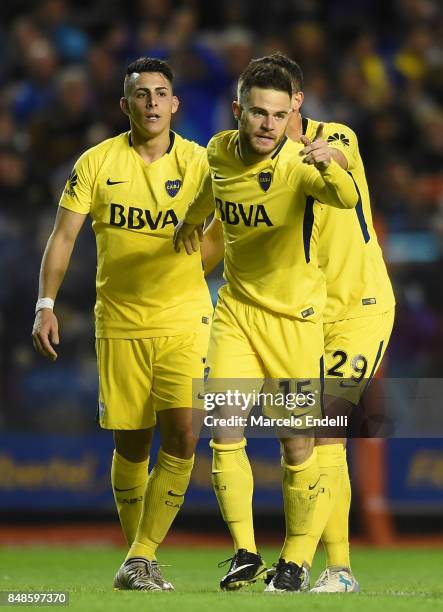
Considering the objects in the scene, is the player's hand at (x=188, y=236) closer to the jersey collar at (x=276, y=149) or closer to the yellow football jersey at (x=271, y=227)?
the yellow football jersey at (x=271, y=227)

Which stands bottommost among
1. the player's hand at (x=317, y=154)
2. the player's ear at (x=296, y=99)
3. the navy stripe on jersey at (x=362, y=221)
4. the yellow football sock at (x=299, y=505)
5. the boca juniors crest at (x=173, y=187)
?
the yellow football sock at (x=299, y=505)

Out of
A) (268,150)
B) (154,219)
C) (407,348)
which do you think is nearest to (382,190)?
(407,348)

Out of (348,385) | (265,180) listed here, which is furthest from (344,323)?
(265,180)

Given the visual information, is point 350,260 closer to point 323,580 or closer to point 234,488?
point 234,488

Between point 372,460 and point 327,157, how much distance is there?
5.86 meters

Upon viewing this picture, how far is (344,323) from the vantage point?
689cm

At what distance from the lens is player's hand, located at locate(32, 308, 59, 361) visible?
684 centimetres

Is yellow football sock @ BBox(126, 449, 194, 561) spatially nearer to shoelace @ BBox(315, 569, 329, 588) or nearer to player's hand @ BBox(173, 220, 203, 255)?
shoelace @ BBox(315, 569, 329, 588)

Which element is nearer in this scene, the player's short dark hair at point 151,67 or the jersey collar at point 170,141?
the player's short dark hair at point 151,67

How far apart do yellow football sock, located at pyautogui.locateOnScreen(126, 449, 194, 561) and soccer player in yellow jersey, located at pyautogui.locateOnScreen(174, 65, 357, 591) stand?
0.71 metres

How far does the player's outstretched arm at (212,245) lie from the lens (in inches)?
286

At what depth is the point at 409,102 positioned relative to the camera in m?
13.9

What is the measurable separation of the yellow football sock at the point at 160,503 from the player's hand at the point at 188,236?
3.47 ft

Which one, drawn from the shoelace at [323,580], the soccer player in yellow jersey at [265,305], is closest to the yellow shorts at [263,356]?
the soccer player in yellow jersey at [265,305]
